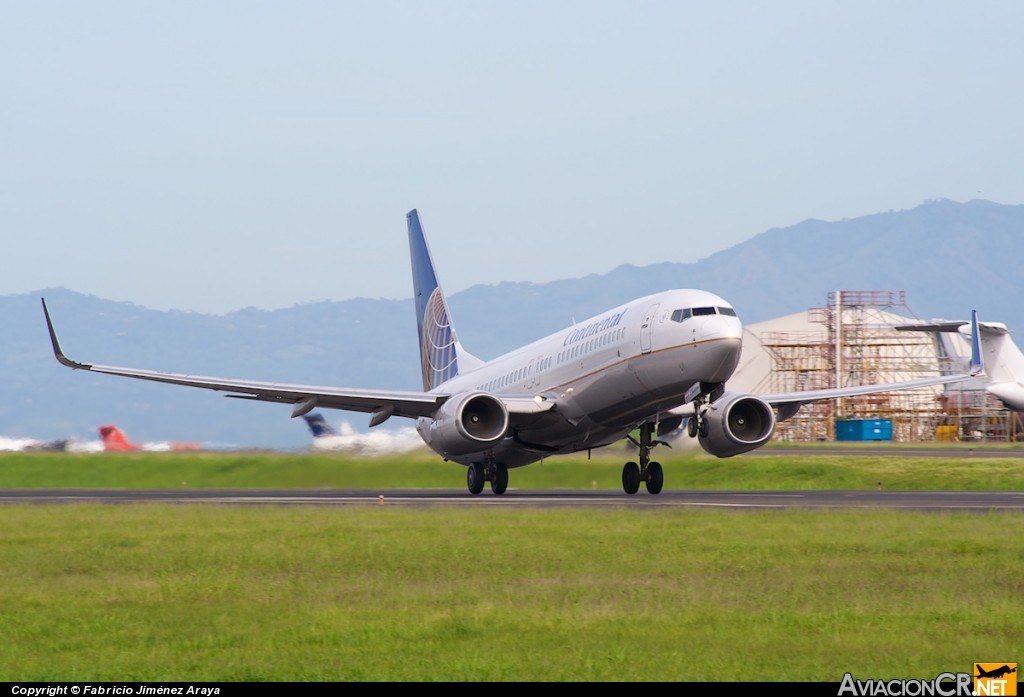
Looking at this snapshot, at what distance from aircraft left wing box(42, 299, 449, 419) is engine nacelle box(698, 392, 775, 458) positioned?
24.5 ft

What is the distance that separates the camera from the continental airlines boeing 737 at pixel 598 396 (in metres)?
32.5

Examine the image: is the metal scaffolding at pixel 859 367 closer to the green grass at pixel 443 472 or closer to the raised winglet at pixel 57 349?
the green grass at pixel 443 472

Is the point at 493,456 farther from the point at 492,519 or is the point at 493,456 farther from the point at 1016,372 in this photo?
the point at 1016,372

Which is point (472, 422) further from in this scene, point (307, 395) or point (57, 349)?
point (57, 349)

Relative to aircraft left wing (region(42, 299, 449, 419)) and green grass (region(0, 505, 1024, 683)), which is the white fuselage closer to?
aircraft left wing (region(42, 299, 449, 419))

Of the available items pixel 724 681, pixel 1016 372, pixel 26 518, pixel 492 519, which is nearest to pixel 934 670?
pixel 724 681

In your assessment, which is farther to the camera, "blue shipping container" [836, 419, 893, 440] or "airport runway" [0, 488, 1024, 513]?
"blue shipping container" [836, 419, 893, 440]

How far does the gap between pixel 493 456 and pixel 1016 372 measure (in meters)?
57.8

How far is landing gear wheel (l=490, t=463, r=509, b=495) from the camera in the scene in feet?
127

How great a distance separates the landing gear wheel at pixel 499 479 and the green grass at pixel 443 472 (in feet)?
9.58

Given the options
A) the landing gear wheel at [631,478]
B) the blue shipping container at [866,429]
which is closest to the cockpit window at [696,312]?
the landing gear wheel at [631,478]

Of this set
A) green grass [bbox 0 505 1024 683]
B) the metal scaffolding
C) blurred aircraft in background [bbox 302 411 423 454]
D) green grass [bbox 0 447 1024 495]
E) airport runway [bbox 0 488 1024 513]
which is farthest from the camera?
the metal scaffolding

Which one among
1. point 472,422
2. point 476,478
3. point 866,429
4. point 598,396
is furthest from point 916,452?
point 866,429

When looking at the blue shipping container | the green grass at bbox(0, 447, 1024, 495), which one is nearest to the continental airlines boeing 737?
the green grass at bbox(0, 447, 1024, 495)
